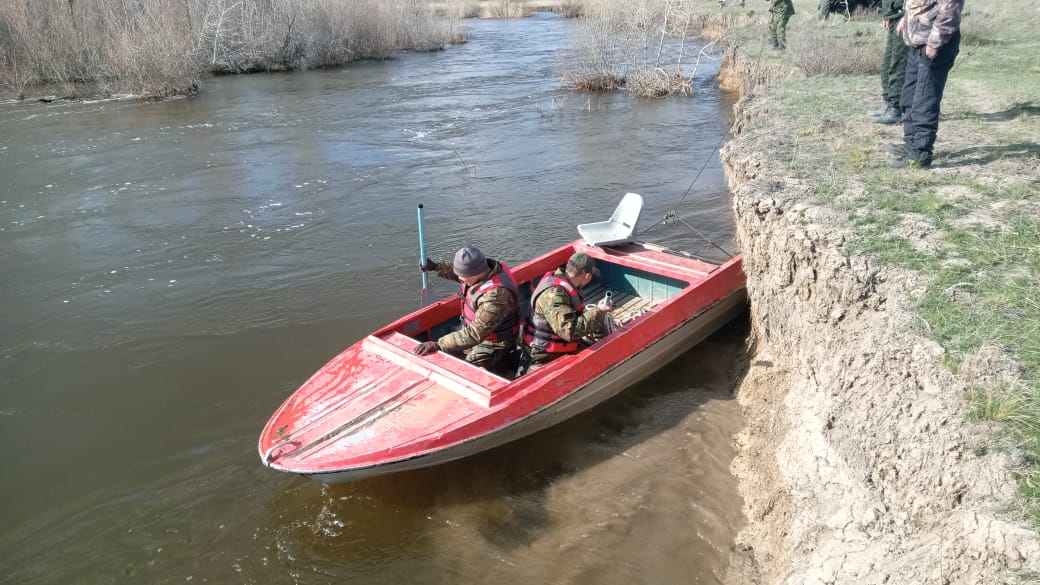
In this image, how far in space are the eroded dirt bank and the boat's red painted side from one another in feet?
3.43

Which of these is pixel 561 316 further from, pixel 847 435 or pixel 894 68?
pixel 894 68

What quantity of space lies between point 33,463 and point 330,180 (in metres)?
7.67

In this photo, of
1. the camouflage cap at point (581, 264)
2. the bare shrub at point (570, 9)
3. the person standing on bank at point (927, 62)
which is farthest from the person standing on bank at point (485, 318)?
the bare shrub at point (570, 9)

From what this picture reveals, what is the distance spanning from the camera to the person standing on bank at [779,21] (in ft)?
52.7

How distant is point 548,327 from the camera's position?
5602 mm

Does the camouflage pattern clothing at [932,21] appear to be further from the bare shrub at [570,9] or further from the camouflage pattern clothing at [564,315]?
the bare shrub at [570,9]

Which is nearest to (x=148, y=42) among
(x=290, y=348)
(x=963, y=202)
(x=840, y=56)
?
(x=290, y=348)

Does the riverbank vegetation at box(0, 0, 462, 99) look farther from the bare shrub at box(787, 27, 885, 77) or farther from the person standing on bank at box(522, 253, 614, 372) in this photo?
the person standing on bank at box(522, 253, 614, 372)

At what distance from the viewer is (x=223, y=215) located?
36.0 feet

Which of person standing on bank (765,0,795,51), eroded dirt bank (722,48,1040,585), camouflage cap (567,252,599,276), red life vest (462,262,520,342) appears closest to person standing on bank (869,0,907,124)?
eroded dirt bank (722,48,1040,585)

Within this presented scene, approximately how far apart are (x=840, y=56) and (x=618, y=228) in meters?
7.55

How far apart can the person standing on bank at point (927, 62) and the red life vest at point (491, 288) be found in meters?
4.01

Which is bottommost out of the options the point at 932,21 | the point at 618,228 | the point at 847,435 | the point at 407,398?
the point at 407,398

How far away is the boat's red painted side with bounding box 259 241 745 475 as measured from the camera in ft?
15.9
